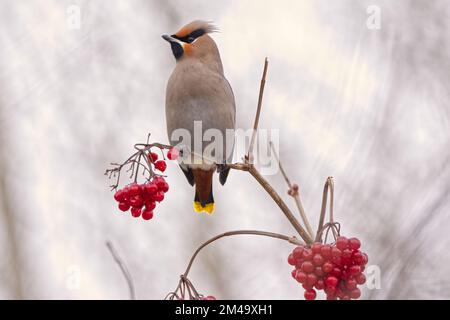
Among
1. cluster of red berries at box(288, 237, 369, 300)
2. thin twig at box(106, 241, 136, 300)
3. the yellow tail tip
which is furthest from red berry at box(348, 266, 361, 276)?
the yellow tail tip

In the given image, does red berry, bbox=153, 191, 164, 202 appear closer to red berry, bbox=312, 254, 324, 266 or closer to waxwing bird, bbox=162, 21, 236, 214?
red berry, bbox=312, 254, 324, 266

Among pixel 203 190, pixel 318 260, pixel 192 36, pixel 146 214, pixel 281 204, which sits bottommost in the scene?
pixel 203 190

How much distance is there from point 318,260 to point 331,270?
5 cm

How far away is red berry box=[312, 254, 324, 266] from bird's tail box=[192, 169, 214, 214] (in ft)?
6.87

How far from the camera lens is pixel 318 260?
6.27 ft

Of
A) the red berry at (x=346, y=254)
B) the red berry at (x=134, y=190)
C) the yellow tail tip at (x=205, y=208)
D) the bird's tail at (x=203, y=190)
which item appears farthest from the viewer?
the yellow tail tip at (x=205, y=208)

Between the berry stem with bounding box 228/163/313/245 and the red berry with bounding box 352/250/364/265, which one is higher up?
the berry stem with bounding box 228/163/313/245

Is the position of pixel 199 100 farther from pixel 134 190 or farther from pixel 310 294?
pixel 310 294

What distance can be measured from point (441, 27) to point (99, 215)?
2.88 meters

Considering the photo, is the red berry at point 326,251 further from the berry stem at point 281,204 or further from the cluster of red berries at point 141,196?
the cluster of red berries at point 141,196

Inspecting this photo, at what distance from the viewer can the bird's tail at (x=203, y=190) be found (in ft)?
13.1

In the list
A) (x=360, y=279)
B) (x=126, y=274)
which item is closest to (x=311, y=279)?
(x=360, y=279)

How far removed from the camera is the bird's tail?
4.01 m

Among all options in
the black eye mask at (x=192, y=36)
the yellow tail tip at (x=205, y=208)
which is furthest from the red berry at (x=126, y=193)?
the black eye mask at (x=192, y=36)
